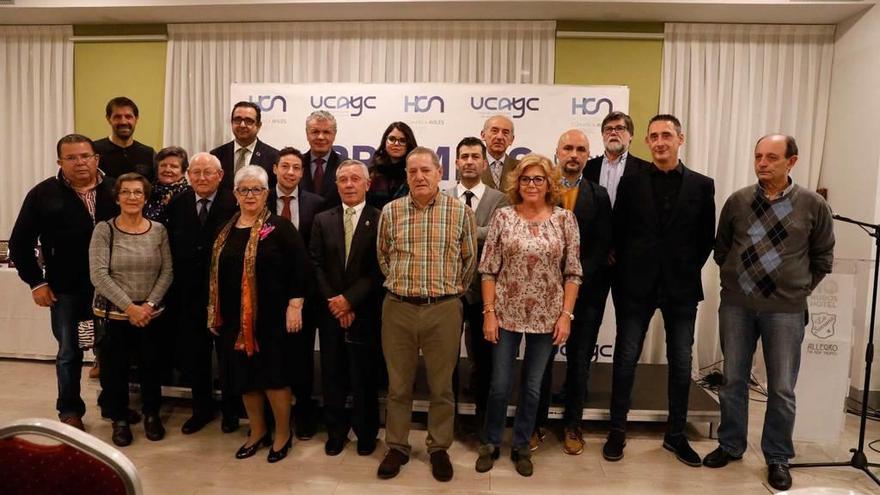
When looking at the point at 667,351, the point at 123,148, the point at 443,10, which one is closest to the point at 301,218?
the point at 123,148

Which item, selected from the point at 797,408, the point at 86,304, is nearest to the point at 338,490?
the point at 86,304

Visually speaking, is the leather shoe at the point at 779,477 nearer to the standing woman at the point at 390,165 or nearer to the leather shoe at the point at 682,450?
the leather shoe at the point at 682,450

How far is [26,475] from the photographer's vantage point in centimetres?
141

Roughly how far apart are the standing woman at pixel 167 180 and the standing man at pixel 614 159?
2469 millimetres

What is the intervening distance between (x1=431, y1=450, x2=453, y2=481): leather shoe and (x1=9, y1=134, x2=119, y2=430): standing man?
2.12 metres

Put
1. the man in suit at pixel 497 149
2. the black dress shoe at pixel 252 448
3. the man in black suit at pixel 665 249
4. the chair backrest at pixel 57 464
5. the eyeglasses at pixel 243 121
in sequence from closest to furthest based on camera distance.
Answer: the chair backrest at pixel 57 464 < the man in black suit at pixel 665 249 < the black dress shoe at pixel 252 448 < the man in suit at pixel 497 149 < the eyeglasses at pixel 243 121

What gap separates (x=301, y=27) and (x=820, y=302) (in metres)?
4.43

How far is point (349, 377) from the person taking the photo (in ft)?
10.5

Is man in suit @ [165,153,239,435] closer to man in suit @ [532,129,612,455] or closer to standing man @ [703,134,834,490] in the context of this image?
man in suit @ [532,129,612,455]

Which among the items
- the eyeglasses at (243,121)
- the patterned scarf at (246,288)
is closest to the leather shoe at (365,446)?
the patterned scarf at (246,288)

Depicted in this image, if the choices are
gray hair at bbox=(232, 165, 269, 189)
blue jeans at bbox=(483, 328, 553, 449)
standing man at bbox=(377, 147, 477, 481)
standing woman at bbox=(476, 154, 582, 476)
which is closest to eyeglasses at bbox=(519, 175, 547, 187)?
standing woman at bbox=(476, 154, 582, 476)

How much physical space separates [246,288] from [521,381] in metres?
1.48

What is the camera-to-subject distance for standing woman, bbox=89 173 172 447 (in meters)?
3.01

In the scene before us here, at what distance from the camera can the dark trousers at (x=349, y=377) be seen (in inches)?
120
